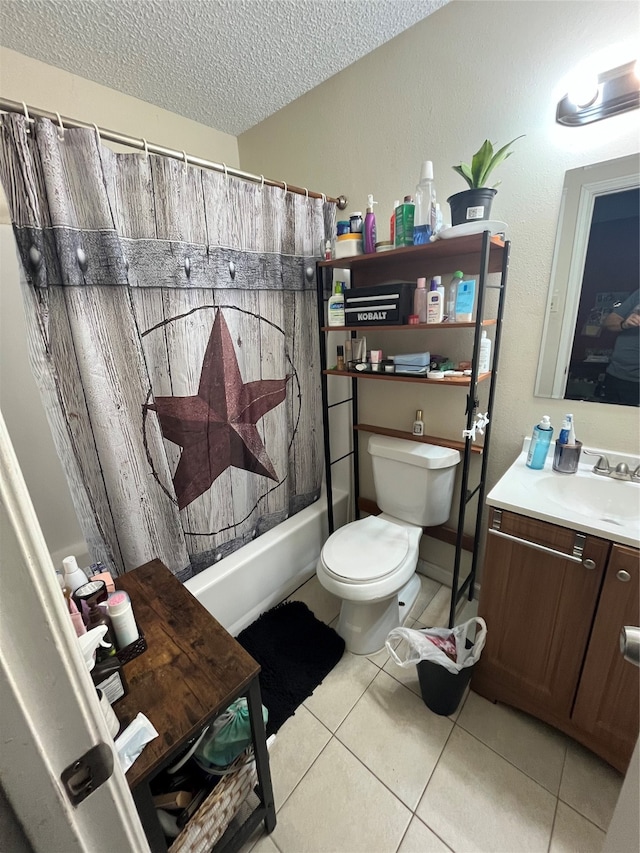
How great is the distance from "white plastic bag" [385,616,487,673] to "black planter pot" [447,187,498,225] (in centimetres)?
135

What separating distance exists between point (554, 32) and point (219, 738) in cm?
235

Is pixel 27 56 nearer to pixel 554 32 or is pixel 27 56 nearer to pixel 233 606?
pixel 554 32

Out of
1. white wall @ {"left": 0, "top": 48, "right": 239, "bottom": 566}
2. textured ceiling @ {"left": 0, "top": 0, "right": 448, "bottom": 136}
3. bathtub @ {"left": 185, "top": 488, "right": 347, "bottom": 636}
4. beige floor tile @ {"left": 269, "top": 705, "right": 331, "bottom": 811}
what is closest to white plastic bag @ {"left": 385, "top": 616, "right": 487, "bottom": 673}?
beige floor tile @ {"left": 269, "top": 705, "right": 331, "bottom": 811}

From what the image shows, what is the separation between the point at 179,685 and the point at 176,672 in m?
0.04

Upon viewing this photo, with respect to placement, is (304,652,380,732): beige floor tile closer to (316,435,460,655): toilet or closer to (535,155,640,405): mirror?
(316,435,460,655): toilet

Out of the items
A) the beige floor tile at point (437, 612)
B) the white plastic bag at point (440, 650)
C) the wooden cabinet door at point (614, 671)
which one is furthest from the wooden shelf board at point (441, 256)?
the beige floor tile at point (437, 612)

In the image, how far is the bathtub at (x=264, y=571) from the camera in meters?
1.53

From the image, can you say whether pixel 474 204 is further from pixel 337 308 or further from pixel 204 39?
pixel 204 39

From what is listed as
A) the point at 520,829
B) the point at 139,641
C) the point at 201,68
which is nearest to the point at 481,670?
the point at 520,829

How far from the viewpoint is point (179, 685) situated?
2.66 ft

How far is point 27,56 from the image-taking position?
1.35 m

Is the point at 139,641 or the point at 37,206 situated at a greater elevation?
the point at 37,206

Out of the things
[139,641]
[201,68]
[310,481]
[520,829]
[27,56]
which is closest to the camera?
[139,641]

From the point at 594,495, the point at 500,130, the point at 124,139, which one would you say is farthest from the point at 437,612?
the point at 124,139
